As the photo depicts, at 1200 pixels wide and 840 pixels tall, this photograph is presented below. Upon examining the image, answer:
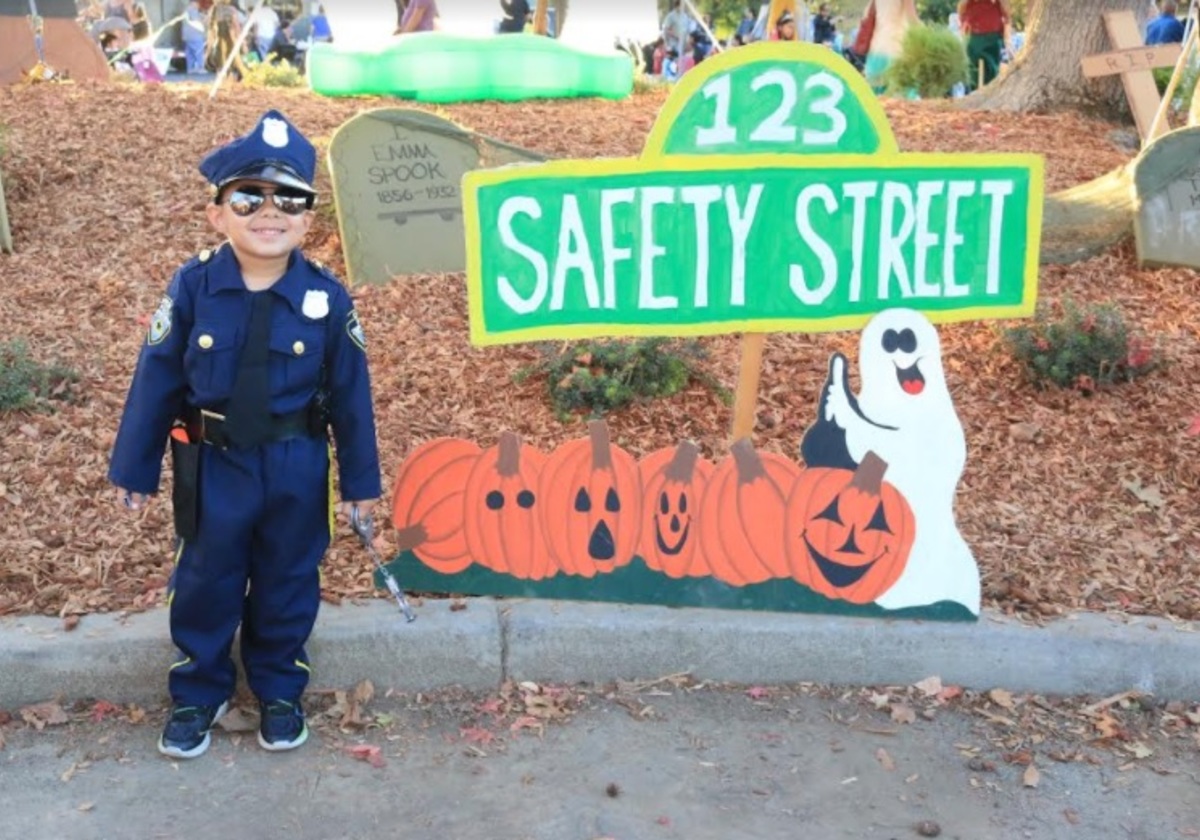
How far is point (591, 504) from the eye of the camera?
3539 millimetres

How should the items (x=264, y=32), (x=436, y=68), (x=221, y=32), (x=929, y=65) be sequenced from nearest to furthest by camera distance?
(x=436, y=68)
(x=929, y=65)
(x=221, y=32)
(x=264, y=32)

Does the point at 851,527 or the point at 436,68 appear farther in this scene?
the point at 436,68

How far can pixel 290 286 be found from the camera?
2.96 metres

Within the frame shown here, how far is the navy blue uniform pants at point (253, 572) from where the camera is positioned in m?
2.98

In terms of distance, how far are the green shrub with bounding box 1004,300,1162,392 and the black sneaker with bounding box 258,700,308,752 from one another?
298 centimetres

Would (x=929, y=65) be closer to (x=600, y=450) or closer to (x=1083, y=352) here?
(x=1083, y=352)

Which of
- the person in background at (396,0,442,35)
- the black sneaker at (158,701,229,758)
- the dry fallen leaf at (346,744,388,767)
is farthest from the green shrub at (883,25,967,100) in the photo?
the black sneaker at (158,701,229,758)

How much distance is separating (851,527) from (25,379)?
9.35 ft

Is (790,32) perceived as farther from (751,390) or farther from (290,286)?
(290,286)

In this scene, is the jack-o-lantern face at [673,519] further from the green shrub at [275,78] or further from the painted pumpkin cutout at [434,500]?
the green shrub at [275,78]

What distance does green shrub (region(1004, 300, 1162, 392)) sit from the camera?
4.74 metres

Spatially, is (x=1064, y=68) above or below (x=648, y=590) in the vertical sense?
above

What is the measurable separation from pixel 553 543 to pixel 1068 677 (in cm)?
142

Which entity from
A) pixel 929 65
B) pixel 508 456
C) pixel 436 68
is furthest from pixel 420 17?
pixel 508 456
